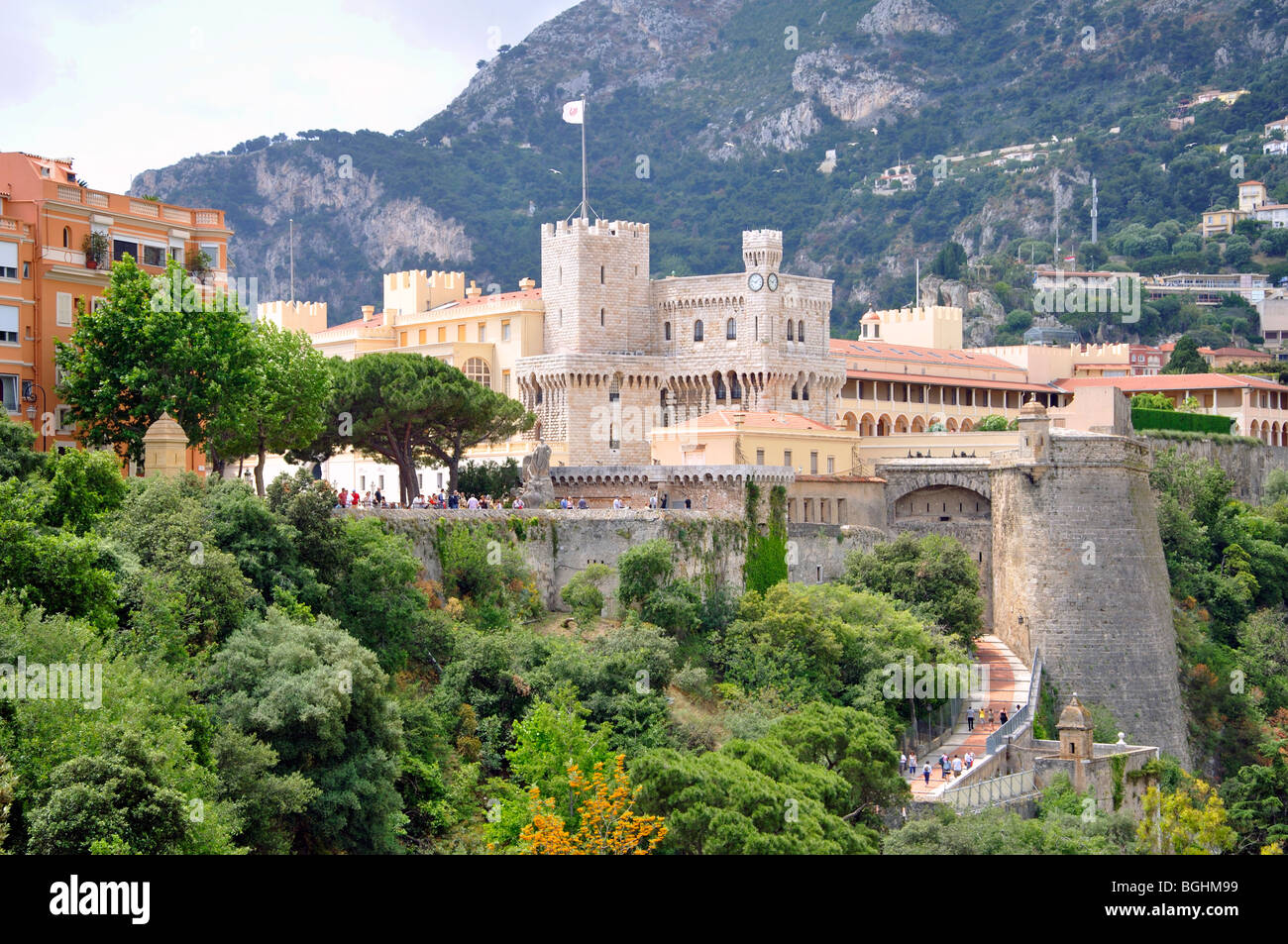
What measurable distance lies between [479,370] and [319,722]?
122ft

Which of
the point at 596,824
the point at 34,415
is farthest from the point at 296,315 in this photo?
the point at 596,824

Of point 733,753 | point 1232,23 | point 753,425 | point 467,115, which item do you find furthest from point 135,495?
point 1232,23

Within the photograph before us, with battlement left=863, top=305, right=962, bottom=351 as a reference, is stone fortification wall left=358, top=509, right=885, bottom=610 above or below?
below

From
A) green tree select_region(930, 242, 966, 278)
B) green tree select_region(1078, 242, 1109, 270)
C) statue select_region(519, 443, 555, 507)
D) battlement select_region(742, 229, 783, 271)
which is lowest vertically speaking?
statue select_region(519, 443, 555, 507)

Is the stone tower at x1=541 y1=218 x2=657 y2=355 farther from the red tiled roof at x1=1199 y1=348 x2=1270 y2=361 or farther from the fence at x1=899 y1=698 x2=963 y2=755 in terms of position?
the red tiled roof at x1=1199 y1=348 x2=1270 y2=361

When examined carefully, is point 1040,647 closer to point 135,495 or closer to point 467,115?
point 135,495

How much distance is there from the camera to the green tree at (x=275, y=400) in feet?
145

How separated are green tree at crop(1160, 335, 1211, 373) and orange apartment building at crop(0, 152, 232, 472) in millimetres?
65756

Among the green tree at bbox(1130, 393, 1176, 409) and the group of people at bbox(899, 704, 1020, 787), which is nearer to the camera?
the group of people at bbox(899, 704, 1020, 787)

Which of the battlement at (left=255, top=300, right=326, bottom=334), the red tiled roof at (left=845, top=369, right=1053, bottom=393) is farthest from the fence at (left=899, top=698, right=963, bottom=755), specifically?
the battlement at (left=255, top=300, right=326, bottom=334)

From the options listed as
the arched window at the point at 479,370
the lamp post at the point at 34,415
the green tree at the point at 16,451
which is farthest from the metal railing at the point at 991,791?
the arched window at the point at 479,370

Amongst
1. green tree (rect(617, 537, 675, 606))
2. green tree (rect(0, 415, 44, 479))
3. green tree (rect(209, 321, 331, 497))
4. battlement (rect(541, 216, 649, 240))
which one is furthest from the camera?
battlement (rect(541, 216, 649, 240))

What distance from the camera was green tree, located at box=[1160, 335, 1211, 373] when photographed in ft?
316

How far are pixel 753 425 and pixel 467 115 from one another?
122 m
